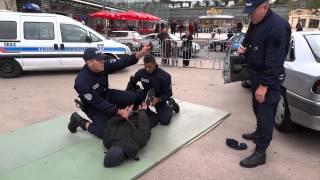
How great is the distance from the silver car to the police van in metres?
5.74

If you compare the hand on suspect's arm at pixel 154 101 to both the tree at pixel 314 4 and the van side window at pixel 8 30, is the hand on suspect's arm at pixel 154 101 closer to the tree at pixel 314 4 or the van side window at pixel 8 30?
the van side window at pixel 8 30

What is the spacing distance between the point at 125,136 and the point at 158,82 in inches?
54.5

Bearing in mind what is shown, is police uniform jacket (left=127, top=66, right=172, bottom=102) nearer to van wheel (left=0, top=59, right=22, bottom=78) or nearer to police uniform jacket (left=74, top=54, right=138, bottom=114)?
police uniform jacket (left=74, top=54, right=138, bottom=114)

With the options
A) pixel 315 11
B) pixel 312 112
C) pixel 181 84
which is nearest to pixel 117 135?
pixel 312 112

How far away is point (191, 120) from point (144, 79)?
1013mm

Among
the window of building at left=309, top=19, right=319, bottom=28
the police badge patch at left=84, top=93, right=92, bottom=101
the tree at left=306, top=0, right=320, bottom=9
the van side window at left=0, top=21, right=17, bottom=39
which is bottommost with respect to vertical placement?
the police badge patch at left=84, top=93, right=92, bottom=101

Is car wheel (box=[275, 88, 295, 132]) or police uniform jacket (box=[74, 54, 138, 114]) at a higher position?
police uniform jacket (box=[74, 54, 138, 114])

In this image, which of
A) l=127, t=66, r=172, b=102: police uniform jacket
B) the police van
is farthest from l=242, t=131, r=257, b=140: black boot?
the police van

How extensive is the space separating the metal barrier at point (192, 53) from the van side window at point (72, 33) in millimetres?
2917

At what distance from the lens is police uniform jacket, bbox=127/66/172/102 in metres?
4.78

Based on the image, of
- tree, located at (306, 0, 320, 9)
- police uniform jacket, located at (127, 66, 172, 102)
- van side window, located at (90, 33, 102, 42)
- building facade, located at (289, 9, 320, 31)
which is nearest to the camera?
police uniform jacket, located at (127, 66, 172, 102)

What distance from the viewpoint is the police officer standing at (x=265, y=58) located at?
3.27 m

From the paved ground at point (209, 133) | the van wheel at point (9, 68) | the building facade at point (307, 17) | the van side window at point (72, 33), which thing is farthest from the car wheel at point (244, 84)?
the building facade at point (307, 17)

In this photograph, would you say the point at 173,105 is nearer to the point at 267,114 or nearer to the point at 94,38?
the point at 267,114
